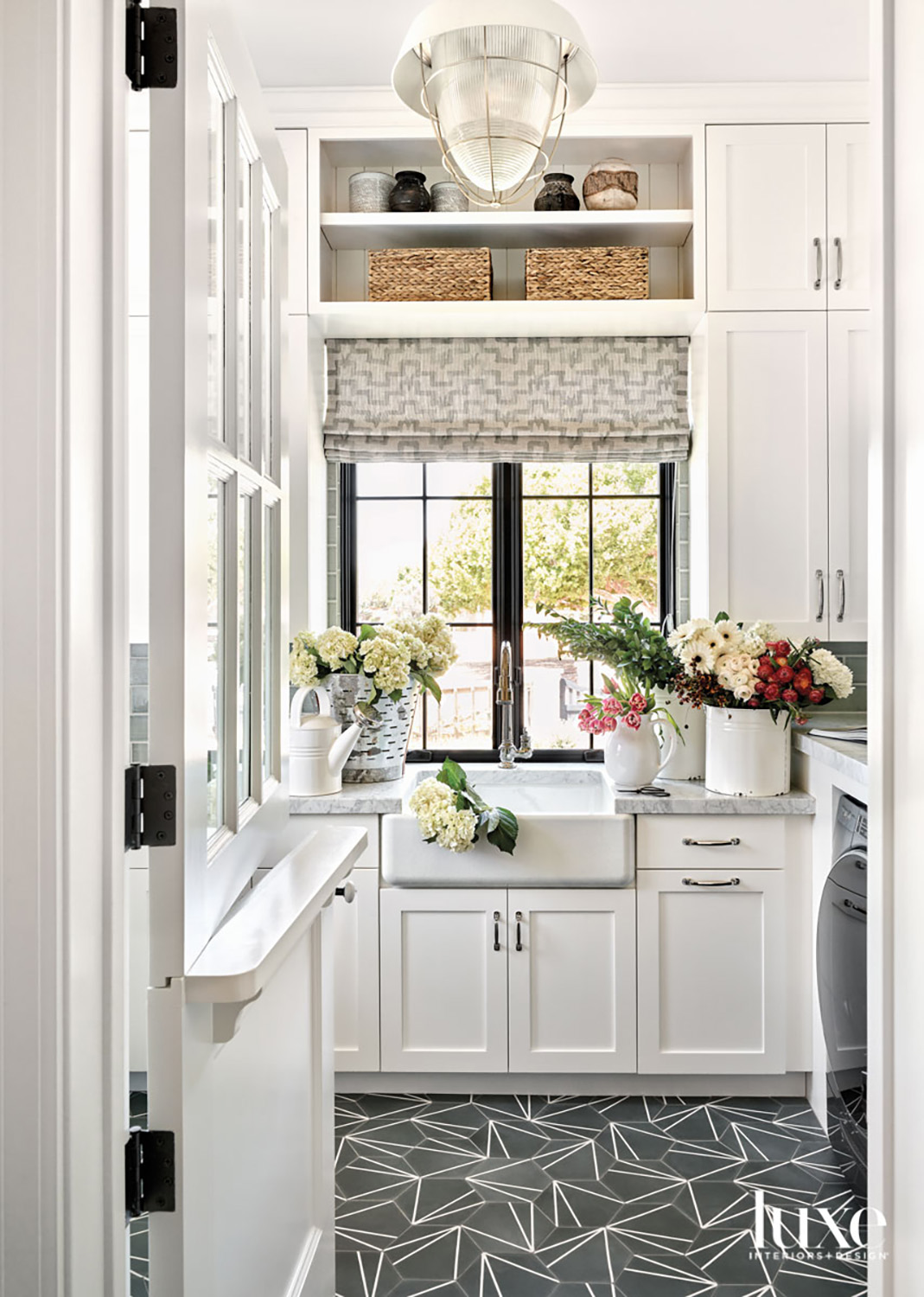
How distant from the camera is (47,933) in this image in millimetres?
845

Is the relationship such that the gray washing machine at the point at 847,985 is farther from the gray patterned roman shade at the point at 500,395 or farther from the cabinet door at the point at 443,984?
the gray patterned roman shade at the point at 500,395

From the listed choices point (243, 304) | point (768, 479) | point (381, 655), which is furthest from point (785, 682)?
point (243, 304)

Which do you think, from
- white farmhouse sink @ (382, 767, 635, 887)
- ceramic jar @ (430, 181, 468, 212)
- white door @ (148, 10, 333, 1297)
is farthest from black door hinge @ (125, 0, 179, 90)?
ceramic jar @ (430, 181, 468, 212)

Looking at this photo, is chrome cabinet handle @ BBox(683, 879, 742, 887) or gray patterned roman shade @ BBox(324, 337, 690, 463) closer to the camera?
chrome cabinet handle @ BBox(683, 879, 742, 887)

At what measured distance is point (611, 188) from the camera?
9.41 feet

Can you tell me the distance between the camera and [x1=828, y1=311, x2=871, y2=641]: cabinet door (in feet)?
9.36

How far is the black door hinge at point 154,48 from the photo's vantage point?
1.00 metres

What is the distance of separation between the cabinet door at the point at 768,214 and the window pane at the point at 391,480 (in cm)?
111

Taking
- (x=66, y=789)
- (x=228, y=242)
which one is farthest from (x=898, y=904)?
(x=228, y=242)

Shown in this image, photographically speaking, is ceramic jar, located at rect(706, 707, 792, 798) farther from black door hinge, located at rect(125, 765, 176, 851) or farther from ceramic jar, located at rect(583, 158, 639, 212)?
black door hinge, located at rect(125, 765, 176, 851)

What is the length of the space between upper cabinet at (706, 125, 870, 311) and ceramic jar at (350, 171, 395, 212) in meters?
0.97

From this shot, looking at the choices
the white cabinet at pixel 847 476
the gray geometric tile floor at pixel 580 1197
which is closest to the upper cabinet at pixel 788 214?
the white cabinet at pixel 847 476

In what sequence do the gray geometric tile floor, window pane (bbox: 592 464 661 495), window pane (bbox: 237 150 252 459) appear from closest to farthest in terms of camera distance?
1. window pane (bbox: 237 150 252 459)
2. the gray geometric tile floor
3. window pane (bbox: 592 464 661 495)

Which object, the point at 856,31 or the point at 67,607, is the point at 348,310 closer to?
the point at 856,31
